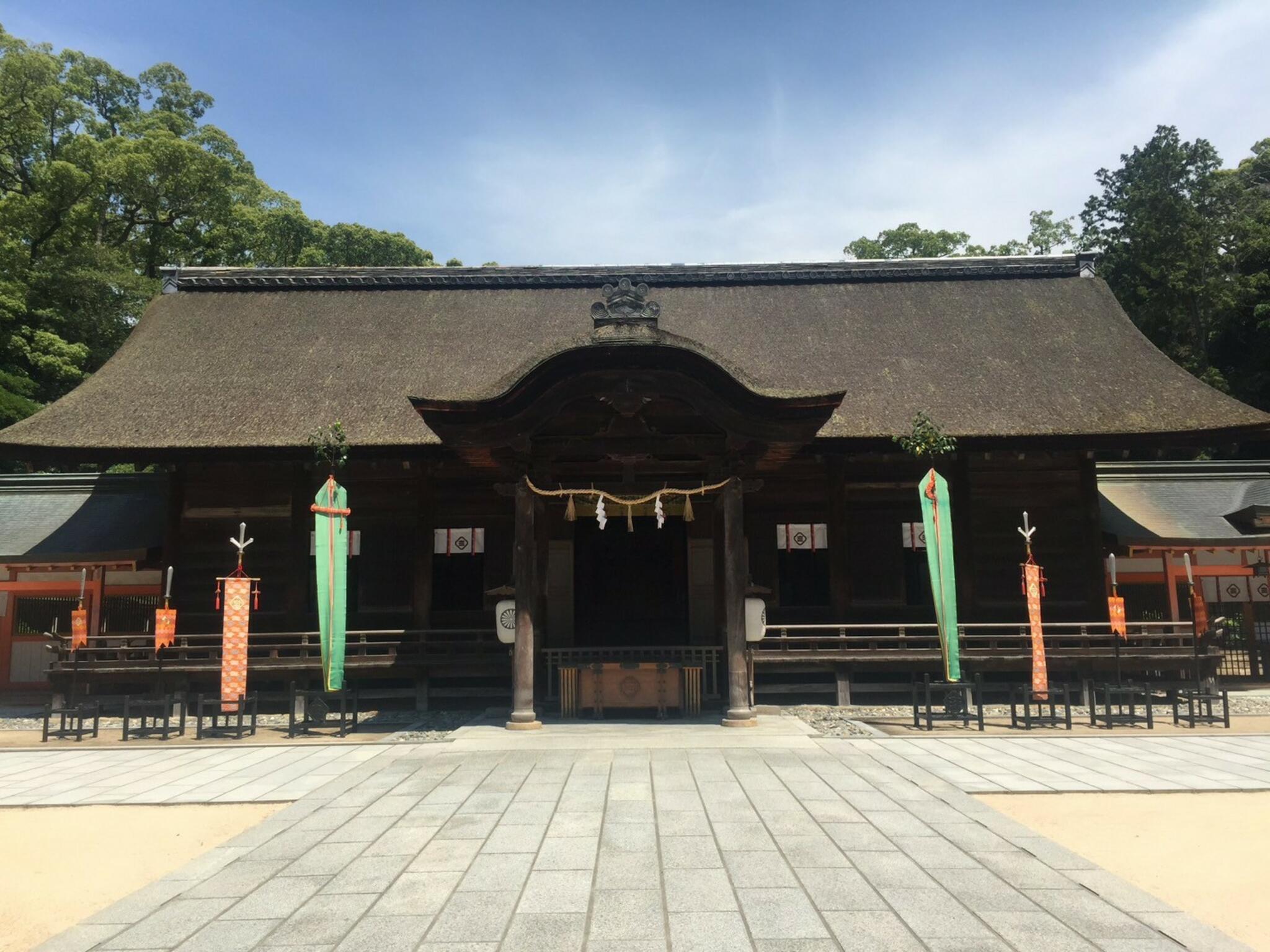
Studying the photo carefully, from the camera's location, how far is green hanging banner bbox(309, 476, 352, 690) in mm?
11352

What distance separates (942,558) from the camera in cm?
1164

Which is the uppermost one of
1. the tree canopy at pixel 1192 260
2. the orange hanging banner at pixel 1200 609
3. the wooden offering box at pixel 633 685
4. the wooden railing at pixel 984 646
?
the tree canopy at pixel 1192 260

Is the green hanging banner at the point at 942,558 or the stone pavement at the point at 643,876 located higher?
the green hanging banner at the point at 942,558

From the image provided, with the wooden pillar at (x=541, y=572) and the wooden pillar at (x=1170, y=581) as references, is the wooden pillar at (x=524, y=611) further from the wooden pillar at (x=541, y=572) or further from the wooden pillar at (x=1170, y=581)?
the wooden pillar at (x=1170, y=581)

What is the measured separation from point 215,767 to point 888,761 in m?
8.35

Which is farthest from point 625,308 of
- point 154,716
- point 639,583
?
point 154,716

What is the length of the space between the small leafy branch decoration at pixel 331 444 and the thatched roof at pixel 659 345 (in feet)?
0.93

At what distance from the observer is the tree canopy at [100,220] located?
30.1 m

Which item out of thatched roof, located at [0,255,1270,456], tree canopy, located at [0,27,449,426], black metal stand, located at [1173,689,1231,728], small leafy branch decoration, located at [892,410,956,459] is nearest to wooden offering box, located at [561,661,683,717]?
thatched roof, located at [0,255,1270,456]

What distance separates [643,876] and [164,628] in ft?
35.9

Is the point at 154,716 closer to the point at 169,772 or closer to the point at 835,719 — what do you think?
the point at 169,772

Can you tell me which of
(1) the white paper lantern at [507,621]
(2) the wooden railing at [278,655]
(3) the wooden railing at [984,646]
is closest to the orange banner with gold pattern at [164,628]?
(2) the wooden railing at [278,655]

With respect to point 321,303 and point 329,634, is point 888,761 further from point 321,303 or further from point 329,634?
point 321,303

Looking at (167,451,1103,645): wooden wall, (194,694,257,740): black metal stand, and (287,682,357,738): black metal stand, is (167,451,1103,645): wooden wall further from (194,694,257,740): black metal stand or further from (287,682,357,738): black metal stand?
(194,694,257,740): black metal stand
